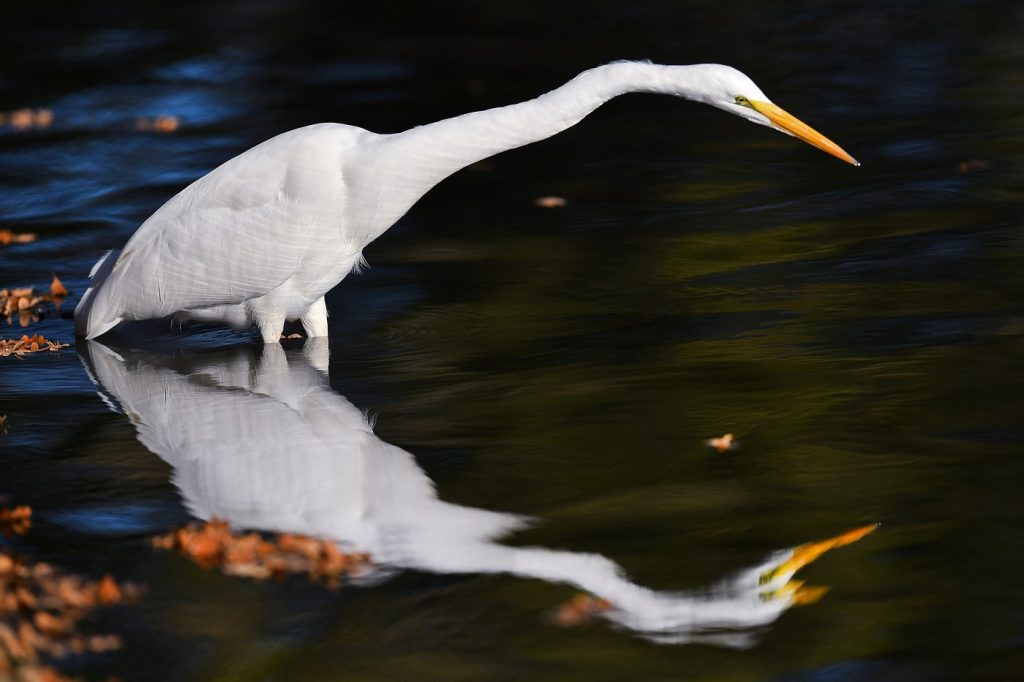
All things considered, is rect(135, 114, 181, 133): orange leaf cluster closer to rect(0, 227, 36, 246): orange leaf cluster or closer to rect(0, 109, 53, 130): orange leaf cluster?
rect(0, 109, 53, 130): orange leaf cluster

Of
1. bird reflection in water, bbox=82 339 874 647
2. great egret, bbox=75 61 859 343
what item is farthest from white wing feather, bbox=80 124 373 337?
bird reflection in water, bbox=82 339 874 647

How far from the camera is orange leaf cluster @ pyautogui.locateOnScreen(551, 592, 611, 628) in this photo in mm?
3559

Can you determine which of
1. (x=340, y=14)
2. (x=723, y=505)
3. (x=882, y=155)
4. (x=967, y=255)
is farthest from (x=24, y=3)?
(x=723, y=505)

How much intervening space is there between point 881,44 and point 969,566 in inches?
290

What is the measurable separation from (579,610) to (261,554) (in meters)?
0.92

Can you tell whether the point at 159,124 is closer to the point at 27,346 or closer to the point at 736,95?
the point at 27,346

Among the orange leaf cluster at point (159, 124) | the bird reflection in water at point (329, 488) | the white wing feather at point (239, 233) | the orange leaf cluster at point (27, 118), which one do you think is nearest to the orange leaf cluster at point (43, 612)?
the bird reflection in water at point (329, 488)

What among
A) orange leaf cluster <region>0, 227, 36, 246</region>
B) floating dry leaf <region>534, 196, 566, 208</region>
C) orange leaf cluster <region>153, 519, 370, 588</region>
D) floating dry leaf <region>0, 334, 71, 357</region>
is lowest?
orange leaf cluster <region>153, 519, 370, 588</region>

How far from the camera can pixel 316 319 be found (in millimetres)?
5785

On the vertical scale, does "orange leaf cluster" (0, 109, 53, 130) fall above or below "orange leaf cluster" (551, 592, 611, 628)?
above

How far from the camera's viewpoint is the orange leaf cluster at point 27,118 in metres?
10.1

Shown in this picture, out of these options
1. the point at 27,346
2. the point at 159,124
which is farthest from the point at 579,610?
the point at 159,124

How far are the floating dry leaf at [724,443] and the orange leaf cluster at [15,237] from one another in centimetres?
431

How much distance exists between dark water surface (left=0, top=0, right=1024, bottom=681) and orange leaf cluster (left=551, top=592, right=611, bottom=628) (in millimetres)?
47
